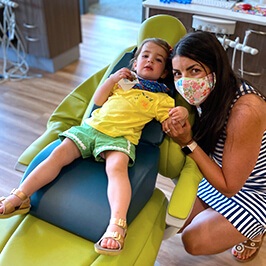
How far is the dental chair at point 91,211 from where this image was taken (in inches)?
43.6

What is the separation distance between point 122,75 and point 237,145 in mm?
521

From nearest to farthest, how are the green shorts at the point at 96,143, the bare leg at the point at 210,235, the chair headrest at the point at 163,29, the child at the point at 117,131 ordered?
the child at the point at 117,131, the green shorts at the point at 96,143, the bare leg at the point at 210,235, the chair headrest at the point at 163,29

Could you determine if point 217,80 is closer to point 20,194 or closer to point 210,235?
point 210,235

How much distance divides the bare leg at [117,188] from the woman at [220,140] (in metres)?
0.23

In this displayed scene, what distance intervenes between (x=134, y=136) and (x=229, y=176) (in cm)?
38

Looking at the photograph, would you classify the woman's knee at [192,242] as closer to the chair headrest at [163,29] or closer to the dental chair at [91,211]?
the dental chair at [91,211]

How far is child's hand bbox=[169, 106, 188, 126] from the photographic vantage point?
124 centimetres

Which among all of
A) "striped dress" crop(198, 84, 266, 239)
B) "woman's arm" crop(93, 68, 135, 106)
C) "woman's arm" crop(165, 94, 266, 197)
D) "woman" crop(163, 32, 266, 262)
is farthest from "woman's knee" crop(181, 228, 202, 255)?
"woman's arm" crop(93, 68, 135, 106)

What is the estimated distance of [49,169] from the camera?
3.99 ft

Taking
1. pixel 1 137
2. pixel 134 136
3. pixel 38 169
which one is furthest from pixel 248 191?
pixel 1 137

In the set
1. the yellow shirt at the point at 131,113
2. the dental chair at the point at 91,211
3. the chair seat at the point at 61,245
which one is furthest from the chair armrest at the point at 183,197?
the yellow shirt at the point at 131,113

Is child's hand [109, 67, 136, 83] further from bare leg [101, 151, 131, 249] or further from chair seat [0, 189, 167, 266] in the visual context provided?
chair seat [0, 189, 167, 266]

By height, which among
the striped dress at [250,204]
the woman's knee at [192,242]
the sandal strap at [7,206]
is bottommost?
the woman's knee at [192,242]

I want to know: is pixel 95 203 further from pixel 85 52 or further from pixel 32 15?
pixel 85 52
